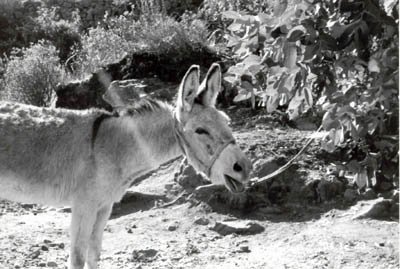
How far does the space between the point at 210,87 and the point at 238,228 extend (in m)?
2.24

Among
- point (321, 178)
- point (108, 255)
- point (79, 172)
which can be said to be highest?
point (79, 172)

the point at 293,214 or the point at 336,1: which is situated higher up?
the point at 336,1

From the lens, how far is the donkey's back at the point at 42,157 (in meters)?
5.51

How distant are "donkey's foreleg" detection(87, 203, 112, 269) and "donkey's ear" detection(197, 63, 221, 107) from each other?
123cm

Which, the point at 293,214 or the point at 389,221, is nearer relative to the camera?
the point at 389,221

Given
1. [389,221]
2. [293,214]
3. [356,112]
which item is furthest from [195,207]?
[356,112]

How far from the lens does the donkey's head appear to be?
5059mm

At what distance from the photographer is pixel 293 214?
7.32 meters

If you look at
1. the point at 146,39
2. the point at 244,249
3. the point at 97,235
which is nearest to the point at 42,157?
the point at 97,235

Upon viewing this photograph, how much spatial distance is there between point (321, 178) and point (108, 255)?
2.51m

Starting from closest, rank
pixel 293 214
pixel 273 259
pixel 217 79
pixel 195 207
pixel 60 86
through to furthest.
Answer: pixel 217 79, pixel 273 259, pixel 293 214, pixel 195 207, pixel 60 86

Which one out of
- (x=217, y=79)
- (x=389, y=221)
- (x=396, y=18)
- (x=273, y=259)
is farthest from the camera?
(x=389, y=221)

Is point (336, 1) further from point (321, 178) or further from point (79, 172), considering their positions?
point (321, 178)

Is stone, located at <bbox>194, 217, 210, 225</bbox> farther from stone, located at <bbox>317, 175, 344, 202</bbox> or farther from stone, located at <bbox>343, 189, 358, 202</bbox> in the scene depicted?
stone, located at <bbox>343, 189, 358, 202</bbox>
